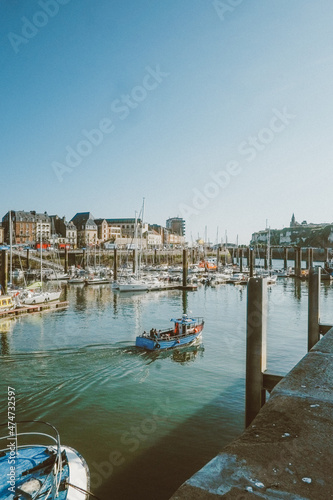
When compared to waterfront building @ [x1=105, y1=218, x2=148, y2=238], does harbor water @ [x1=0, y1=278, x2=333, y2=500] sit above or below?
below

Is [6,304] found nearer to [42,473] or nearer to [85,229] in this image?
[42,473]

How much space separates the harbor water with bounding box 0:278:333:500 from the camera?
11.0m

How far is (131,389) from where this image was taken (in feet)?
54.1

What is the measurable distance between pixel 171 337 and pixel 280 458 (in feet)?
65.3

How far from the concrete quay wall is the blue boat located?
17.5m

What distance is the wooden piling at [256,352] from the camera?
7.62 m

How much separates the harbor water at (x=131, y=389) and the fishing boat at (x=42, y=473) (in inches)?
68.9

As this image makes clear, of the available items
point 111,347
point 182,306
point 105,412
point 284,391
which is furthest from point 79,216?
point 284,391

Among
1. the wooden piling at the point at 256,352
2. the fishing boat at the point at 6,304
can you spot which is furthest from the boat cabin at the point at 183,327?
the fishing boat at the point at 6,304

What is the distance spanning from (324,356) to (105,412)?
10.2 meters

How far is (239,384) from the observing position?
56.2 feet

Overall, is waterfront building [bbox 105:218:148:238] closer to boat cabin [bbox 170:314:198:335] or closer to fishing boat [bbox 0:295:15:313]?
fishing boat [bbox 0:295:15:313]
